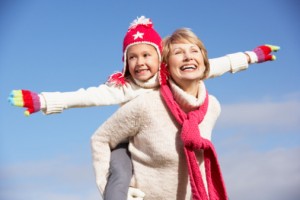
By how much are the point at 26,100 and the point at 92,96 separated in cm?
40

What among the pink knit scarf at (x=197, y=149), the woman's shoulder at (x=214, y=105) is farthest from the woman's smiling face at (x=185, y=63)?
the woman's shoulder at (x=214, y=105)

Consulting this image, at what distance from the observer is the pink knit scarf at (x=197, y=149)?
2.49 metres

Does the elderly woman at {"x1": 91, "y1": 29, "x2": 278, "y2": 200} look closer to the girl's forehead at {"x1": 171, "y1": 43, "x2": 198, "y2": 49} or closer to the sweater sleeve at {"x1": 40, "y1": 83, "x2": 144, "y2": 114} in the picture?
the girl's forehead at {"x1": 171, "y1": 43, "x2": 198, "y2": 49}

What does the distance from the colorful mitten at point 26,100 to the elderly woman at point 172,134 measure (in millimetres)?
422

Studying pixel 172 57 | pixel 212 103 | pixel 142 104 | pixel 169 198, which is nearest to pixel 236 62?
pixel 212 103

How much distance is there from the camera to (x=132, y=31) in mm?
2896

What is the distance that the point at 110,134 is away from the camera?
2.69 m

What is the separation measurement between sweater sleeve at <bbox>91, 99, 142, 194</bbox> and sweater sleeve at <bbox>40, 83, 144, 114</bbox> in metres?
0.10

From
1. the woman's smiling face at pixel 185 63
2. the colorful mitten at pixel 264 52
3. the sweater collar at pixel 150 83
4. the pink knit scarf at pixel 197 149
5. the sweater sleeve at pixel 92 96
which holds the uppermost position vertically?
the colorful mitten at pixel 264 52

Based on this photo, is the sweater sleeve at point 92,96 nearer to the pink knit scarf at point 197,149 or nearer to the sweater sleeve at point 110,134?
the sweater sleeve at point 110,134

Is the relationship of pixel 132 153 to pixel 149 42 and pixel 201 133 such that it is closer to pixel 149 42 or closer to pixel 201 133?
pixel 201 133

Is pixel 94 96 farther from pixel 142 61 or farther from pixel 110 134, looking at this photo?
pixel 142 61

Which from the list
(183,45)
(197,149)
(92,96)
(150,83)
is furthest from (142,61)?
(197,149)

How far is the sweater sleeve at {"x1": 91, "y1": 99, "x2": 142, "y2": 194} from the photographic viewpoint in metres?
2.60
